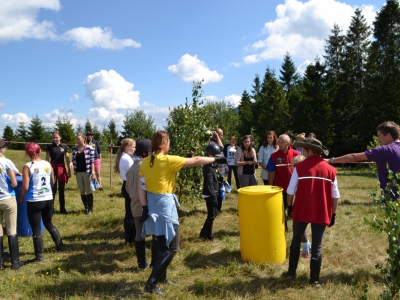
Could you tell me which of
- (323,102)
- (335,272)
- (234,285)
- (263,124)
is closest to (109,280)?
(234,285)

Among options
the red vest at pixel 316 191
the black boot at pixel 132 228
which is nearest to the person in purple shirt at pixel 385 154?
the red vest at pixel 316 191

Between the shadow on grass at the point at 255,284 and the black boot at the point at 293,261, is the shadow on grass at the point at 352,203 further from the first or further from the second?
the black boot at the point at 293,261

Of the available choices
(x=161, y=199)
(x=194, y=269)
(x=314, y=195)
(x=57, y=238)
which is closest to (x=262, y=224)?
(x=314, y=195)

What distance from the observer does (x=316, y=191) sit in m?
3.96

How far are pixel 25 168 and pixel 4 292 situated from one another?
169 centimetres

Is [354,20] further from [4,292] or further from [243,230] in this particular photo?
[4,292]

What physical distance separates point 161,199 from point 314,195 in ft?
6.00

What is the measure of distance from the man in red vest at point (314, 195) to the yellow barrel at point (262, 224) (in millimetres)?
442

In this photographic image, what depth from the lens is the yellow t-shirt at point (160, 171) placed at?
151 inches

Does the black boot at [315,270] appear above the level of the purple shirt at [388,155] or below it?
below

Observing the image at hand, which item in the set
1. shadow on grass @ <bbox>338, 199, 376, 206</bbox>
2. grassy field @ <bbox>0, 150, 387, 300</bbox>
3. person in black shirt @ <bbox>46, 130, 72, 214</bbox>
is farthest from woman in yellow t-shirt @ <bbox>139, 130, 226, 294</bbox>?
shadow on grass @ <bbox>338, 199, 376, 206</bbox>

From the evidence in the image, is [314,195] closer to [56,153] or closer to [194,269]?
[194,269]

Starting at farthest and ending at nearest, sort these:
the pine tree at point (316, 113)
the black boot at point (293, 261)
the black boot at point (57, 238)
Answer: the pine tree at point (316, 113), the black boot at point (57, 238), the black boot at point (293, 261)

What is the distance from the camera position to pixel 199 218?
752cm
